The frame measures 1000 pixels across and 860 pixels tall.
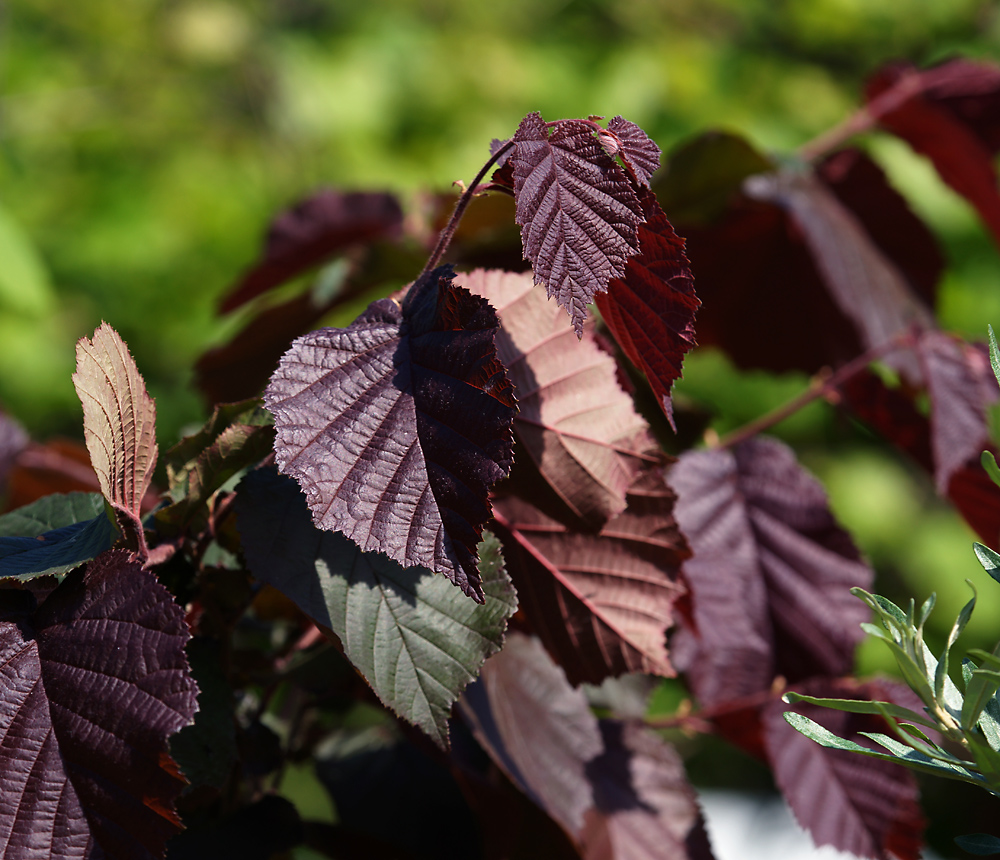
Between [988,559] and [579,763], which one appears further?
[579,763]

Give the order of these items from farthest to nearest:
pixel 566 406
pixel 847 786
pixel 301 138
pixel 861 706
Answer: pixel 301 138 < pixel 847 786 < pixel 566 406 < pixel 861 706

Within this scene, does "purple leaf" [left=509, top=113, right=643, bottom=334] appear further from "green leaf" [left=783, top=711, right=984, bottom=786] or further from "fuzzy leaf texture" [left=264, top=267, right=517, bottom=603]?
"green leaf" [left=783, top=711, right=984, bottom=786]

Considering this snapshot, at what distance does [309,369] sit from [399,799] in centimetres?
33

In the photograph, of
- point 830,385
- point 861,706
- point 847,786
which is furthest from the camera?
point 830,385

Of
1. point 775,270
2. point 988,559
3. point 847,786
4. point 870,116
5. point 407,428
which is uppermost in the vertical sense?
point 870,116

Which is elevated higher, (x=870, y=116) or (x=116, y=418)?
(x=870, y=116)

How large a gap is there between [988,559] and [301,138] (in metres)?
2.14

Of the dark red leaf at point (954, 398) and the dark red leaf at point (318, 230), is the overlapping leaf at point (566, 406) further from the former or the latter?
the dark red leaf at point (318, 230)

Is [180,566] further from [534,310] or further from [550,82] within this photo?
[550,82]

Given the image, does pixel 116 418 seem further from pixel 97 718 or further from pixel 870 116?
pixel 870 116

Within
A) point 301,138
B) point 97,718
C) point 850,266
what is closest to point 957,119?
point 850,266

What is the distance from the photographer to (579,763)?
0.47 m

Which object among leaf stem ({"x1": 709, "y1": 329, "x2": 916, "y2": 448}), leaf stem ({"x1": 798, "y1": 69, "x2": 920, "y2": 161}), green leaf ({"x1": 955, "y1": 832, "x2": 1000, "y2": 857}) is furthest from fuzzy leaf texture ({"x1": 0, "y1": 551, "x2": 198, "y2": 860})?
leaf stem ({"x1": 798, "y1": 69, "x2": 920, "y2": 161})

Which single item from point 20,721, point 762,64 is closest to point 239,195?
point 762,64
